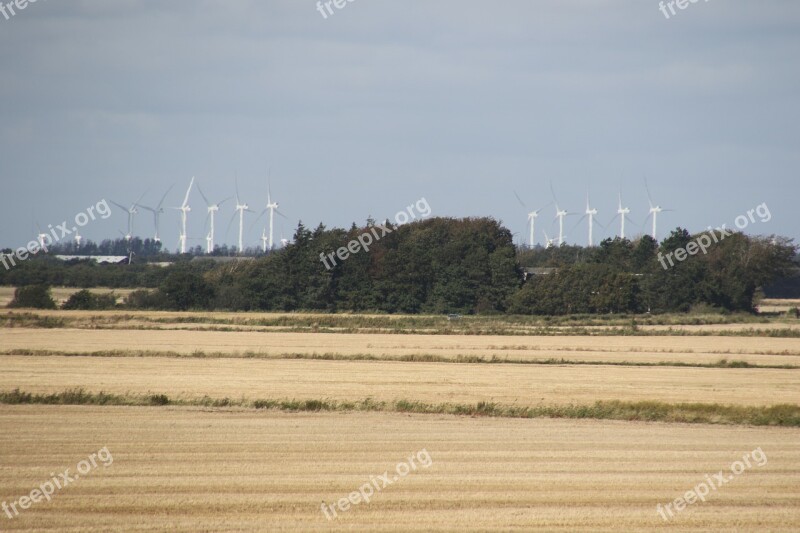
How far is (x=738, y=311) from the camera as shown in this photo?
9788cm

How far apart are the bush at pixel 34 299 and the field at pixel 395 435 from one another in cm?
4084

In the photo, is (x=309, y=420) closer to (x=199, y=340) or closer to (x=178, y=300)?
(x=199, y=340)

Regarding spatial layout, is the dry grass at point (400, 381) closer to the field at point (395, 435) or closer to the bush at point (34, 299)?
the field at point (395, 435)

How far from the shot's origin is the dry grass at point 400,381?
31844 millimetres

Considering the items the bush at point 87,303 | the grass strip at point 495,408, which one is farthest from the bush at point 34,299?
the grass strip at point 495,408

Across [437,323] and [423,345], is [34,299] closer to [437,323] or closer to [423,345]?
[437,323]

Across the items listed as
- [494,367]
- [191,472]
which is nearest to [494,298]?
[494,367]

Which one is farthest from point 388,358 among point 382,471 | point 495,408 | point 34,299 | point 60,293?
point 60,293

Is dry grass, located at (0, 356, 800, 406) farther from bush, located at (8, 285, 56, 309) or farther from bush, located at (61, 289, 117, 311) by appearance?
bush, located at (8, 285, 56, 309)

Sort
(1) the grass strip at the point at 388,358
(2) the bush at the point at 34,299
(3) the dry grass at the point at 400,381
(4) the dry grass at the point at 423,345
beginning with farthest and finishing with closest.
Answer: (2) the bush at the point at 34,299, (4) the dry grass at the point at 423,345, (1) the grass strip at the point at 388,358, (3) the dry grass at the point at 400,381

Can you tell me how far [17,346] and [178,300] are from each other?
49218 millimetres

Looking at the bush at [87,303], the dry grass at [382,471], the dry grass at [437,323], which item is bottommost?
the dry grass at [382,471]

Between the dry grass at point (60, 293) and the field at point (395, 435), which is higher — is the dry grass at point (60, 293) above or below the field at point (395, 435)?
above

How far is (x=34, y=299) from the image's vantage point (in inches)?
3588
